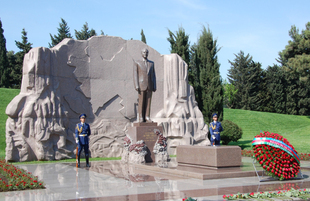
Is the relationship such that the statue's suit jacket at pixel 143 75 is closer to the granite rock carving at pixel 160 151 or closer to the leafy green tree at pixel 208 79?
the granite rock carving at pixel 160 151

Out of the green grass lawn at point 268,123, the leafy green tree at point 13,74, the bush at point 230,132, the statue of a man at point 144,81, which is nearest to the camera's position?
the statue of a man at point 144,81

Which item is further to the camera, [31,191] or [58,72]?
[58,72]

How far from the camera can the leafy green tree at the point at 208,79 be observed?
720 inches

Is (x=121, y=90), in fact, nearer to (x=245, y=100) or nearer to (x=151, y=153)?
(x=151, y=153)

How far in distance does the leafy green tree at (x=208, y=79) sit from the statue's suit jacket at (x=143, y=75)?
26.7 ft

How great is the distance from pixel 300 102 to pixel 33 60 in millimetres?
33470

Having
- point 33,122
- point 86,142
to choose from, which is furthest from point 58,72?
point 86,142

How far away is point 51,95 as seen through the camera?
12617 mm

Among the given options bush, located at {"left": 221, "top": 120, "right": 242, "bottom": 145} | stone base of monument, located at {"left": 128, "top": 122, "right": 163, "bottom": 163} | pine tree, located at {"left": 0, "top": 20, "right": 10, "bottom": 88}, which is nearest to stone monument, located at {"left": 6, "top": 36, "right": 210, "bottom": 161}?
stone base of monument, located at {"left": 128, "top": 122, "right": 163, "bottom": 163}

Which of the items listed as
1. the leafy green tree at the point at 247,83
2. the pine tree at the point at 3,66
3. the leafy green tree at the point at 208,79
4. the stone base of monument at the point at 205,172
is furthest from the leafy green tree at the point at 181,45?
the leafy green tree at the point at 247,83

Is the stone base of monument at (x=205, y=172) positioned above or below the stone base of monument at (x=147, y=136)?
below

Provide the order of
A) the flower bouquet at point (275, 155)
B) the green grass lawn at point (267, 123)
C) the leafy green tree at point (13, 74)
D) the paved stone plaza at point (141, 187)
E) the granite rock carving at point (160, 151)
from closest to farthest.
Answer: the paved stone plaza at point (141, 187) → the flower bouquet at point (275, 155) → the granite rock carving at point (160, 151) → the green grass lawn at point (267, 123) → the leafy green tree at point (13, 74)

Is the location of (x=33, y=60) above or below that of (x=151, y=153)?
above

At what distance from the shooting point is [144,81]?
421 inches
